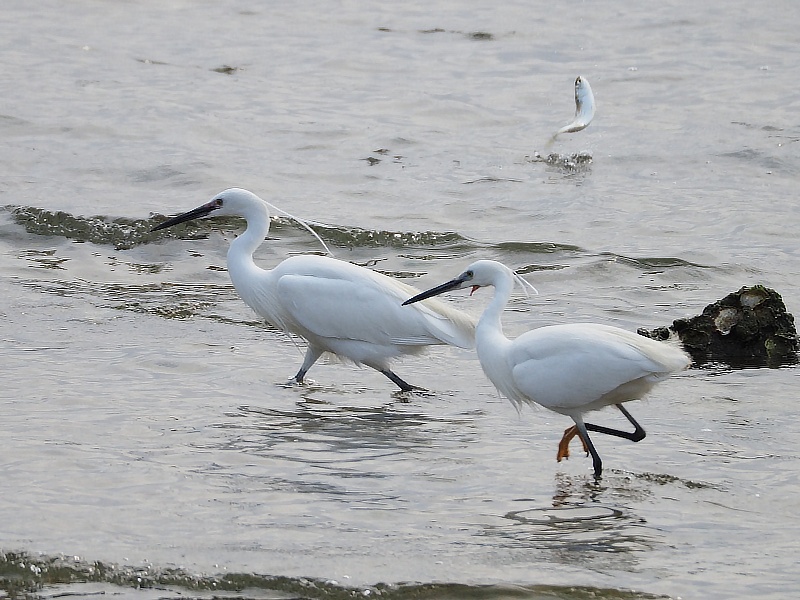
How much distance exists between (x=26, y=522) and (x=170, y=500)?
57cm

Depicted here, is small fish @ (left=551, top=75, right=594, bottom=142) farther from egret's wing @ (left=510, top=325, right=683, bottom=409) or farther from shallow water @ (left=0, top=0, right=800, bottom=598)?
egret's wing @ (left=510, top=325, right=683, bottom=409)

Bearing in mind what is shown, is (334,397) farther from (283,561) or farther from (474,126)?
(474,126)

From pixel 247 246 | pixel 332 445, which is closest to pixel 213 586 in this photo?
pixel 332 445

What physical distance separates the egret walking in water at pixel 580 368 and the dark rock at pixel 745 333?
1.71m

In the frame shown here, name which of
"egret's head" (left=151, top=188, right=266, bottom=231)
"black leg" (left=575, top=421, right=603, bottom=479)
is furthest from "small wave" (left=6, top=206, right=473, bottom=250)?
"black leg" (left=575, top=421, right=603, bottom=479)

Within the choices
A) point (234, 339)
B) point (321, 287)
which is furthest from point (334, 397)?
point (234, 339)

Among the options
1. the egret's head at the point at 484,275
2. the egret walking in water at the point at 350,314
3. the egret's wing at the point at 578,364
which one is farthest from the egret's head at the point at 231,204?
the egret's wing at the point at 578,364

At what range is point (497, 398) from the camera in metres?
6.76

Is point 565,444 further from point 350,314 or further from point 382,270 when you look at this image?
point 382,270

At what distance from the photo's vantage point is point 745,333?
7.18 meters

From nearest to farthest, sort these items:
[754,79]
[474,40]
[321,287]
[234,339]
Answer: [321,287] → [234,339] → [754,79] → [474,40]

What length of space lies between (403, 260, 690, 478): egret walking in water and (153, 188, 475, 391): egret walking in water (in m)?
1.23

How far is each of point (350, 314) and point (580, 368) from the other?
203 cm

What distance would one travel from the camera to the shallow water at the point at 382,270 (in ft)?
14.7
